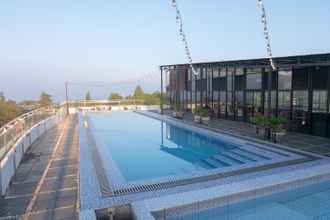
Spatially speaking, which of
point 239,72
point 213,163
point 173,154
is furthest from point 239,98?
point 213,163

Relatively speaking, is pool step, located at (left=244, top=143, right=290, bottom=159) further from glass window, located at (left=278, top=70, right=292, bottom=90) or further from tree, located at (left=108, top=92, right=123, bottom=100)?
tree, located at (left=108, top=92, right=123, bottom=100)

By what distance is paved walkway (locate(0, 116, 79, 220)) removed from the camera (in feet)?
13.7

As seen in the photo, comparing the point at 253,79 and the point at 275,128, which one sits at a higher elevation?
the point at 253,79

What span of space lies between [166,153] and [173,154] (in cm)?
30

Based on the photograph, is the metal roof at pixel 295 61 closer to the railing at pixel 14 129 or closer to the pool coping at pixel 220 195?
the pool coping at pixel 220 195

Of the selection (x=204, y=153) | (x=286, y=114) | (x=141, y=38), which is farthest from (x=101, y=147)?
(x=141, y=38)

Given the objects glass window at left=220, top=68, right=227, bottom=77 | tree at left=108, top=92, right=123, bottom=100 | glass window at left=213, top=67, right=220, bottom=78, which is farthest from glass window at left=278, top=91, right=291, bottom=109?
tree at left=108, top=92, right=123, bottom=100

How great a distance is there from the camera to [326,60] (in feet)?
29.9

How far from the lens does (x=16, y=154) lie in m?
6.35

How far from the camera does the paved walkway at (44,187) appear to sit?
4.18 m

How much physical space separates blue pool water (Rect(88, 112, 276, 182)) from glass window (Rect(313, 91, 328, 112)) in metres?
4.00

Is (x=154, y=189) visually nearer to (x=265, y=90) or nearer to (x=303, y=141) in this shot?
(x=303, y=141)

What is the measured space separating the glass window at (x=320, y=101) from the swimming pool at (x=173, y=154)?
142 inches

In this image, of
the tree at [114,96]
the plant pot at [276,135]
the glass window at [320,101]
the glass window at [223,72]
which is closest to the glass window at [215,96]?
the glass window at [223,72]
